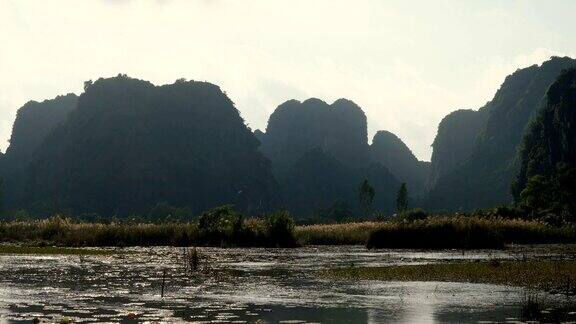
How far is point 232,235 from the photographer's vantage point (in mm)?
57719

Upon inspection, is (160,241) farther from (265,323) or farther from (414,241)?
(265,323)

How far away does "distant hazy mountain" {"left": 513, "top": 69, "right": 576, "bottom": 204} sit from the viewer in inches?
5807

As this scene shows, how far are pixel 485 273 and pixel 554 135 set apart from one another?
138m

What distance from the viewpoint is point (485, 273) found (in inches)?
1049

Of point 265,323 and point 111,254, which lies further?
point 111,254

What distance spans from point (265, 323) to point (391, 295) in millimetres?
6842

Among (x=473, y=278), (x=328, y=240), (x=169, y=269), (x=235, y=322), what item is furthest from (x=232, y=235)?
(x=235, y=322)

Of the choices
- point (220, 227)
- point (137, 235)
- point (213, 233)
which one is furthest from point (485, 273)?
point (137, 235)

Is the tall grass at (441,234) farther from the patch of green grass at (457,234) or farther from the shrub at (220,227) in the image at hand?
the shrub at (220,227)

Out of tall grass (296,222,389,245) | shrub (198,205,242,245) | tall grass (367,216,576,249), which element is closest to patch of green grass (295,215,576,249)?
tall grass (367,216,576,249)

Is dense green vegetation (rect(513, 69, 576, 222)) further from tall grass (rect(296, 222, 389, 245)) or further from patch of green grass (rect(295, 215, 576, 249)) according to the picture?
tall grass (rect(296, 222, 389, 245))

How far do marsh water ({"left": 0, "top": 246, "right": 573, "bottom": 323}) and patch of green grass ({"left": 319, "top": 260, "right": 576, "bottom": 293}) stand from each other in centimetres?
128

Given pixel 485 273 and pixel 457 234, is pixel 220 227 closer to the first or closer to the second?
pixel 457 234

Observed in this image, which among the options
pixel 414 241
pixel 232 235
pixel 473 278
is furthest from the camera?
pixel 232 235
